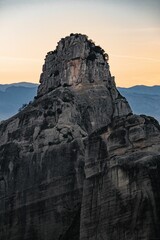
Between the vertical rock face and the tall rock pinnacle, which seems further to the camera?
the tall rock pinnacle

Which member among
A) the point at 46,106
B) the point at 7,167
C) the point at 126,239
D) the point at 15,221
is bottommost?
the point at 126,239

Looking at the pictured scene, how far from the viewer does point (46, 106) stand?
68312 mm

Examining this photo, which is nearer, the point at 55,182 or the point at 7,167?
the point at 55,182

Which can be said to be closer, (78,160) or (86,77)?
(78,160)

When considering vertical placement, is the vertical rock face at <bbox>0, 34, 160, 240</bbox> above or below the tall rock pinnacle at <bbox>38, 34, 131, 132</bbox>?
below

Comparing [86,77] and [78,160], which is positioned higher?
[86,77]

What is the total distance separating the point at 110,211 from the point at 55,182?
15379mm

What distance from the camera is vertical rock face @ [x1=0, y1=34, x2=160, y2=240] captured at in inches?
1769

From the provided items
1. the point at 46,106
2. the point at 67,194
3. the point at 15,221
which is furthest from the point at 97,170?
the point at 46,106

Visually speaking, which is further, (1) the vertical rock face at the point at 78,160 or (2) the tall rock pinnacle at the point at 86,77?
(2) the tall rock pinnacle at the point at 86,77

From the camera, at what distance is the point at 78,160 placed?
60844 millimetres

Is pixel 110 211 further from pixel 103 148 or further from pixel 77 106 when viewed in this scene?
pixel 77 106

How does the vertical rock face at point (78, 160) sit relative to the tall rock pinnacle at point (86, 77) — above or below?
below

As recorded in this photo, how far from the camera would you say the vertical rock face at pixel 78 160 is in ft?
147
